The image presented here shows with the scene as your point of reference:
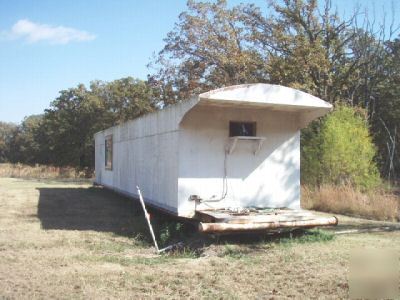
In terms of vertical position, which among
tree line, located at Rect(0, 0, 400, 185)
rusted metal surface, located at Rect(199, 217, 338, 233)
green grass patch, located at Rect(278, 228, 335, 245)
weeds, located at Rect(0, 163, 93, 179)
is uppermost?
tree line, located at Rect(0, 0, 400, 185)

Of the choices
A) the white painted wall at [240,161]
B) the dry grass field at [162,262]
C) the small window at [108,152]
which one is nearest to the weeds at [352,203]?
the dry grass field at [162,262]

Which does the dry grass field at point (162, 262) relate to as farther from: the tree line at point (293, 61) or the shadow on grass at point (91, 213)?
the tree line at point (293, 61)

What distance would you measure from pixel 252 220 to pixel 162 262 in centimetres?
200

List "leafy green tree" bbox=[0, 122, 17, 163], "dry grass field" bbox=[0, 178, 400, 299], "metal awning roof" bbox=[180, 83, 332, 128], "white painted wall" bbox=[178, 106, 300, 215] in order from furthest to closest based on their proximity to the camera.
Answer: "leafy green tree" bbox=[0, 122, 17, 163], "white painted wall" bbox=[178, 106, 300, 215], "metal awning roof" bbox=[180, 83, 332, 128], "dry grass field" bbox=[0, 178, 400, 299]

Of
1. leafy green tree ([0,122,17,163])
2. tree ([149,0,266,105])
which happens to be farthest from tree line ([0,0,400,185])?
leafy green tree ([0,122,17,163])

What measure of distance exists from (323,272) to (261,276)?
820 millimetres

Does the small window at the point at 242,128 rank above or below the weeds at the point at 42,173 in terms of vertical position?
above

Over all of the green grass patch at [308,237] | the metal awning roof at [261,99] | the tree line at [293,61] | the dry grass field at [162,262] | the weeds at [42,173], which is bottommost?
the dry grass field at [162,262]

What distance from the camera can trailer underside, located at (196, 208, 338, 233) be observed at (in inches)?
324

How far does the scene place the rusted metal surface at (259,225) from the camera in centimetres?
813

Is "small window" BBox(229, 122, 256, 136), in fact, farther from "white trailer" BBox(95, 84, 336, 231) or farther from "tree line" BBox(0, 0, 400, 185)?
"tree line" BBox(0, 0, 400, 185)

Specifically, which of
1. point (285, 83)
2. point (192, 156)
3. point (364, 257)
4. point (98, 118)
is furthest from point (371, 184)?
point (98, 118)

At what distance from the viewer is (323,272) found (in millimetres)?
6375

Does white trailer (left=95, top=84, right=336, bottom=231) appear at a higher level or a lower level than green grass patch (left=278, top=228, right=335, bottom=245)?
higher
